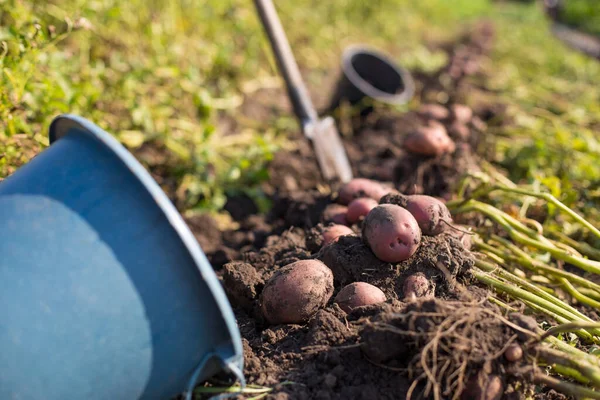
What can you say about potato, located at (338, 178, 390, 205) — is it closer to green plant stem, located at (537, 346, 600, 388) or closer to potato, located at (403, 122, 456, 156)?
potato, located at (403, 122, 456, 156)

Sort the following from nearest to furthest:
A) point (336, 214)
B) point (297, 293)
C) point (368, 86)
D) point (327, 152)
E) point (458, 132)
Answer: point (297, 293), point (336, 214), point (327, 152), point (458, 132), point (368, 86)

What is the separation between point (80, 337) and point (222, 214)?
178 centimetres

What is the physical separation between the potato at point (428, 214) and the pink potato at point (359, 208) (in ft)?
1.03

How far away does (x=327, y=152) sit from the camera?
3.06 m

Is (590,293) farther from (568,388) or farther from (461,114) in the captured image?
(461,114)

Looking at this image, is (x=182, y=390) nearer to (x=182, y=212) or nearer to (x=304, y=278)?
(x=304, y=278)

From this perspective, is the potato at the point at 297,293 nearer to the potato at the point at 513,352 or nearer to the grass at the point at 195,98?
the potato at the point at 513,352

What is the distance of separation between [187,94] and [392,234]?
2.33 meters

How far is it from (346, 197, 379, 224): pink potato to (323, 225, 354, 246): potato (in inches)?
3.6

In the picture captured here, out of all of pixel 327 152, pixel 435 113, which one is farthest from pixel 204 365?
pixel 435 113

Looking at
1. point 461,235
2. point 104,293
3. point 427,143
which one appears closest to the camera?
point 104,293

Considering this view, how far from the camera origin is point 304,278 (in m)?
1.61

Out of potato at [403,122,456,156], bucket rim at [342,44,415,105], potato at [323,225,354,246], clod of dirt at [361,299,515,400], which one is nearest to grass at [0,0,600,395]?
bucket rim at [342,44,415,105]

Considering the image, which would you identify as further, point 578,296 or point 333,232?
point 333,232
